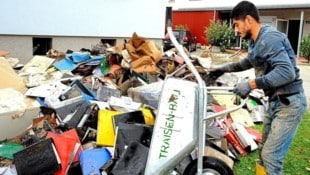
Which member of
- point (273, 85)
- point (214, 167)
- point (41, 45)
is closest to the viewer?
point (273, 85)

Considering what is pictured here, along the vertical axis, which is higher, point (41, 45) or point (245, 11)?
point (245, 11)

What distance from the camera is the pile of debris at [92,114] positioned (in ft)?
13.5

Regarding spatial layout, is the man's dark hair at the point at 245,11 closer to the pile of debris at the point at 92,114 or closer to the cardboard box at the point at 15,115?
the pile of debris at the point at 92,114

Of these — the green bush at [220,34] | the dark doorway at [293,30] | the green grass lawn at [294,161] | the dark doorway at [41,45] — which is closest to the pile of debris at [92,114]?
the green grass lawn at [294,161]

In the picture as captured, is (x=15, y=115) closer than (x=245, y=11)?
No

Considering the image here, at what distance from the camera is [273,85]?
3039 mm

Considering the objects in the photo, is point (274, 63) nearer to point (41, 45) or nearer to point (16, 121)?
point (16, 121)

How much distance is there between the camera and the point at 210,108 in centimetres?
611

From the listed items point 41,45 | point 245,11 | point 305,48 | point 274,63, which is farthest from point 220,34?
point 274,63

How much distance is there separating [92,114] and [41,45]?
6.06m

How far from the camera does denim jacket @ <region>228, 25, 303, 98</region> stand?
9.86 ft

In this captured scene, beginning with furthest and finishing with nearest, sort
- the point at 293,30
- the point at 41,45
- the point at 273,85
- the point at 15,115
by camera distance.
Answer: the point at 293,30
the point at 41,45
the point at 15,115
the point at 273,85

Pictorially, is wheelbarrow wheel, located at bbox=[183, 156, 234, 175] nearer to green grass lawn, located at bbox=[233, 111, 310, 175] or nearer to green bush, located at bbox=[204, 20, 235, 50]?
green grass lawn, located at bbox=[233, 111, 310, 175]

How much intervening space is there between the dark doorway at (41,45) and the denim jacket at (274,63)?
8.13 meters
